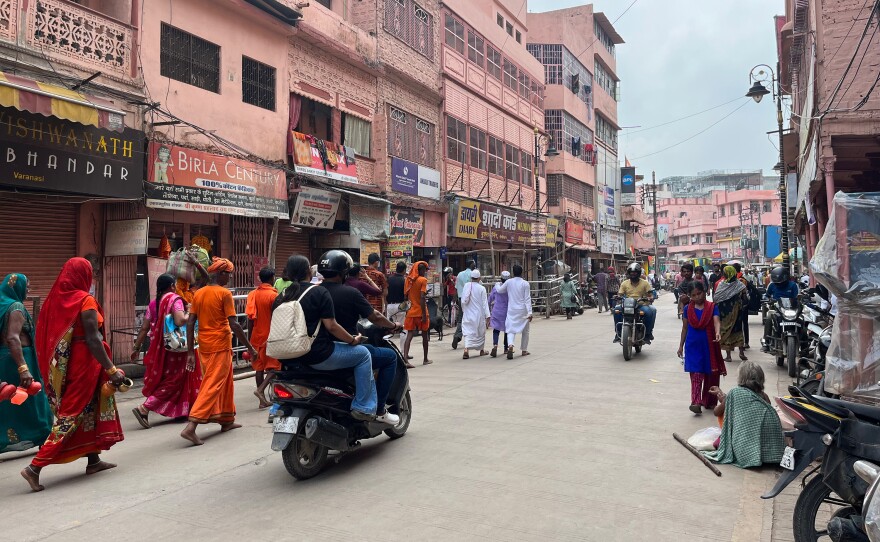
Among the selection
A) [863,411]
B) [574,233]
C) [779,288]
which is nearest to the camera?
[863,411]

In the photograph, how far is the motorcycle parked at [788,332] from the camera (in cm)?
890

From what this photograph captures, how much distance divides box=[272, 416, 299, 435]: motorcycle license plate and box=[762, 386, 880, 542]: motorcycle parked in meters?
3.05

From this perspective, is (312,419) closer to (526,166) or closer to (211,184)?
(211,184)

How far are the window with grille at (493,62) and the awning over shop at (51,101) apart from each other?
16.8m

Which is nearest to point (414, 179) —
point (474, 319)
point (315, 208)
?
point (315, 208)

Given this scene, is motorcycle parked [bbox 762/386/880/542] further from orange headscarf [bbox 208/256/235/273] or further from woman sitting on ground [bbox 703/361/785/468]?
orange headscarf [bbox 208/256/235/273]

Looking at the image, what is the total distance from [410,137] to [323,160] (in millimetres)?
4870

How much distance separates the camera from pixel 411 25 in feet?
61.9

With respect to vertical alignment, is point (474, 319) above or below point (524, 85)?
below

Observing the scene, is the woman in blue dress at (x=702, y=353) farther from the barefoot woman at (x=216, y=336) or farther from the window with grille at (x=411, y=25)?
the window with grille at (x=411, y=25)

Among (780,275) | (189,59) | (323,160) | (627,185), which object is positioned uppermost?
(627,185)

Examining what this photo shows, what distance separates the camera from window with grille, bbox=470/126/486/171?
2259cm

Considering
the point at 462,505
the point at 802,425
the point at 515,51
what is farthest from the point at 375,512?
the point at 515,51

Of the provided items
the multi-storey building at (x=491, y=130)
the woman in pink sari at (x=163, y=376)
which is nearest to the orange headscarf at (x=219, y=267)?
the woman in pink sari at (x=163, y=376)
